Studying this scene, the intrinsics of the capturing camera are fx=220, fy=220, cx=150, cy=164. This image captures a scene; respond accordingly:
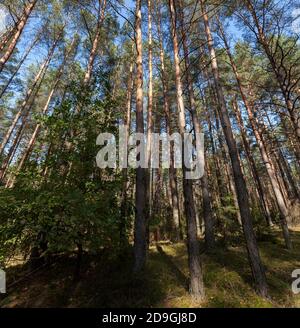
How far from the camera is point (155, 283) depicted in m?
6.34

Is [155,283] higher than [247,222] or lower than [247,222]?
lower

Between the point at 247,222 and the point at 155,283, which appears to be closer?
the point at 247,222

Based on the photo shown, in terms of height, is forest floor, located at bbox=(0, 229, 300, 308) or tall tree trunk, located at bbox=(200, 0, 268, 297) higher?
Answer: tall tree trunk, located at bbox=(200, 0, 268, 297)

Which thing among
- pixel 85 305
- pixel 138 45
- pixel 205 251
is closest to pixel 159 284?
pixel 85 305

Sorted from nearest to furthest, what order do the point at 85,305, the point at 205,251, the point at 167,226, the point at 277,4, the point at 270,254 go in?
the point at 85,305
the point at 277,4
the point at 270,254
the point at 205,251
the point at 167,226

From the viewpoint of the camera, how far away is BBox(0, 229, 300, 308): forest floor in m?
5.45

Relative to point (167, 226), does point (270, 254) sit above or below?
below

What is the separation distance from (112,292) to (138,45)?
8.75m

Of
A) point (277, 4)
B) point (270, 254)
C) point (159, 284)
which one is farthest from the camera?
point (270, 254)

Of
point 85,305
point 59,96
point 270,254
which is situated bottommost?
point 85,305

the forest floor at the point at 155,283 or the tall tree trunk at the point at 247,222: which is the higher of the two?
the tall tree trunk at the point at 247,222

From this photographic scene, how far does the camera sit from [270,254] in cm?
815

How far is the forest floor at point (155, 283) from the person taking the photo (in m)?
5.45

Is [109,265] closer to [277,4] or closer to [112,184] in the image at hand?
[112,184]
